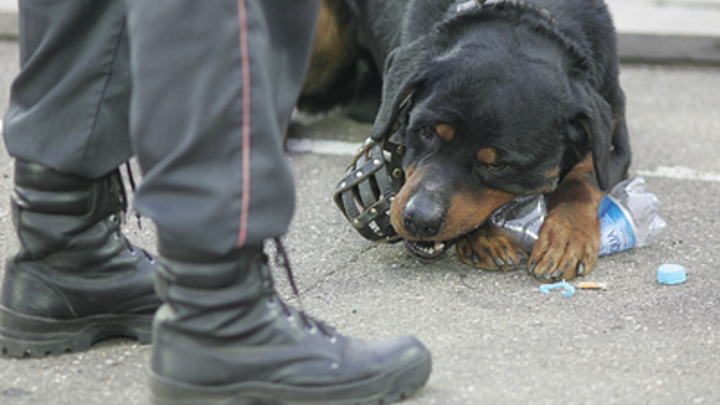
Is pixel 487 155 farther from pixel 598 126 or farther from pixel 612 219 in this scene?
pixel 612 219

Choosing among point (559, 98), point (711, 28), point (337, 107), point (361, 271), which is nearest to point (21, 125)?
point (361, 271)

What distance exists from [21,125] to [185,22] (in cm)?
52

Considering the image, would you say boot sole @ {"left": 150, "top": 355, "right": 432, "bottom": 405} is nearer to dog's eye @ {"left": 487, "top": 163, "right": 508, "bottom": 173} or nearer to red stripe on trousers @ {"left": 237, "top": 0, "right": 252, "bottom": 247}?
red stripe on trousers @ {"left": 237, "top": 0, "right": 252, "bottom": 247}

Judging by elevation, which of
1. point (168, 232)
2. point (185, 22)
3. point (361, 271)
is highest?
point (185, 22)

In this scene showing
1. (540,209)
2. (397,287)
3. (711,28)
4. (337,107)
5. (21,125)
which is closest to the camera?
(21,125)

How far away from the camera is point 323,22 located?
366cm

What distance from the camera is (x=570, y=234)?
2.36 metres

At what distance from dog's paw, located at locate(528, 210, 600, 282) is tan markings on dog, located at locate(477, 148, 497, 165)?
11.2 inches

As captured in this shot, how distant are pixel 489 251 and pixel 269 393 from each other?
1058 mm

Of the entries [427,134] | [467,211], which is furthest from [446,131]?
[467,211]

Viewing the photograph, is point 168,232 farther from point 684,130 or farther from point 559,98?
point 684,130

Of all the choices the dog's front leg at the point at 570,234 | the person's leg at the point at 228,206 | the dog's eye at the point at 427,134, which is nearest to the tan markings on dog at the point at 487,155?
the dog's eye at the point at 427,134

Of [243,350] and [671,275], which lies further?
[671,275]

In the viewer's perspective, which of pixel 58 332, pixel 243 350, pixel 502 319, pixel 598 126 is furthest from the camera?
pixel 598 126
